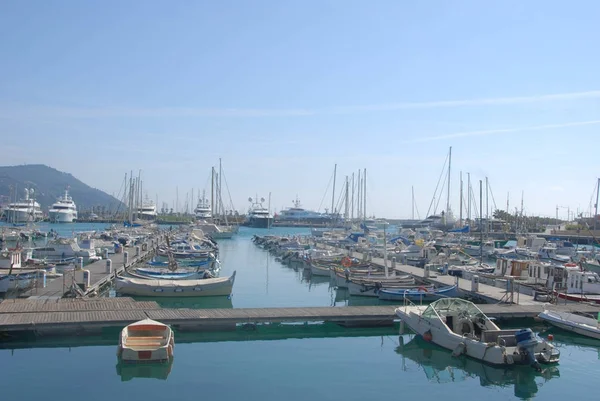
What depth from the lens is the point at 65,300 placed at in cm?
2797

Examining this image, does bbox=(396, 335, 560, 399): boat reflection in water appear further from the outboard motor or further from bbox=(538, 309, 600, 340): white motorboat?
bbox=(538, 309, 600, 340): white motorboat

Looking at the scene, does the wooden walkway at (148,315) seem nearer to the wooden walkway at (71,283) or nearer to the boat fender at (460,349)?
the wooden walkway at (71,283)

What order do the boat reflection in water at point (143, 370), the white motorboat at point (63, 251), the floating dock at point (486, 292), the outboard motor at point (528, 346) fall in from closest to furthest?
the boat reflection in water at point (143, 370) → the outboard motor at point (528, 346) → the floating dock at point (486, 292) → the white motorboat at point (63, 251)

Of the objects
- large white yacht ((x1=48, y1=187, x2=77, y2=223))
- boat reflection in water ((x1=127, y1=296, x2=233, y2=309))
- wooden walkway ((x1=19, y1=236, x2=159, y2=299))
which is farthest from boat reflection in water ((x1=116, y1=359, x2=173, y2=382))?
large white yacht ((x1=48, y1=187, x2=77, y2=223))

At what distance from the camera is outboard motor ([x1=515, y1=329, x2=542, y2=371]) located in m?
20.4

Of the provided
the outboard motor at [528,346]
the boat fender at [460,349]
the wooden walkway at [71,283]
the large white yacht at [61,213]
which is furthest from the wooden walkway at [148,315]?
the large white yacht at [61,213]

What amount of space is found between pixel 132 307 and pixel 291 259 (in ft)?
124

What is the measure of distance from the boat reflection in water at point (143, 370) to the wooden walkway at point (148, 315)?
3.81m

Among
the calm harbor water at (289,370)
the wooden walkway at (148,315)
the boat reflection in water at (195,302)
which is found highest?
the wooden walkway at (148,315)

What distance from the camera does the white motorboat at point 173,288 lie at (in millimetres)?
34625

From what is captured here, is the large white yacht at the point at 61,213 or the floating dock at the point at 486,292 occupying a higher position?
the large white yacht at the point at 61,213

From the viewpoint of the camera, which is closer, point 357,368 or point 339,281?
point 357,368

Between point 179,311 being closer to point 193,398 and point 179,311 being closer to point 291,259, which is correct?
point 193,398

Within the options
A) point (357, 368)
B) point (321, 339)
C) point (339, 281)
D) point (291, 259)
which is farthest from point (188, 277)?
point (291, 259)
